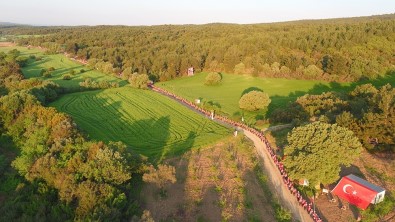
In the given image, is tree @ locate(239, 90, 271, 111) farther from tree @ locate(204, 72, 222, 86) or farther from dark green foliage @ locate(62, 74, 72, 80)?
dark green foliage @ locate(62, 74, 72, 80)

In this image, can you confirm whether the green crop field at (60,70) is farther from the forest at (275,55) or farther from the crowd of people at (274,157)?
the crowd of people at (274,157)

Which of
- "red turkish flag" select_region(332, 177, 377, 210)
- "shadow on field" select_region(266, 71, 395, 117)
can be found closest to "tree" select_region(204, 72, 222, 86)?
"shadow on field" select_region(266, 71, 395, 117)

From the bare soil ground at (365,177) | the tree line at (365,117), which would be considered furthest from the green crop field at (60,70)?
the bare soil ground at (365,177)

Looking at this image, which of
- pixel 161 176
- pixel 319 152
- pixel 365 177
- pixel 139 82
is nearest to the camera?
pixel 319 152

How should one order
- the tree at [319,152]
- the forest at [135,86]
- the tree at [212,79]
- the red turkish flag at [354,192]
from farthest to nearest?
the tree at [212,79] < the tree at [319,152] < the red turkish flag at [354,192] < the forest at [135,86]

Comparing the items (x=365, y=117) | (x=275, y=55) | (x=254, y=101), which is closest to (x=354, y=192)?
(x=365, y=117)

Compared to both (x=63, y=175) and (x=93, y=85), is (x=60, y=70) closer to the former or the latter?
(x=93, y=85)
